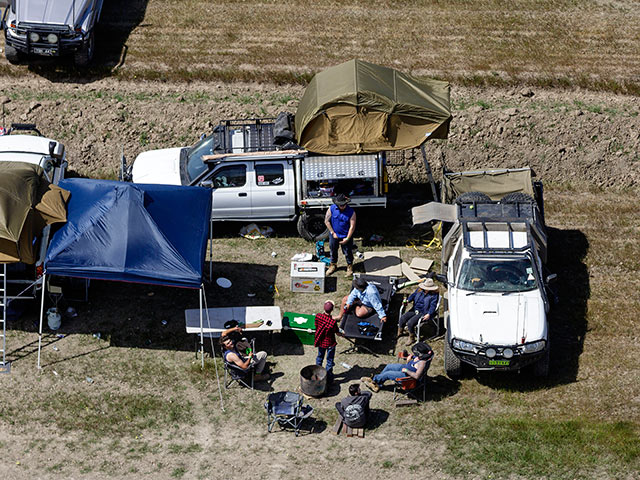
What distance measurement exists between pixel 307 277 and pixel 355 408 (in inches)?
158

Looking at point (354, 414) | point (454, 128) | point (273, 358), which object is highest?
point (454, 128)

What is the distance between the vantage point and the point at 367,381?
15.3 meters

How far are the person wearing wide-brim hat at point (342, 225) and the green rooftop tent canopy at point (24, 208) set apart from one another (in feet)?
16.9

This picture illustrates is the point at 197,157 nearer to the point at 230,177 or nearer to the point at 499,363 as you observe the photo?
the point at 230,177

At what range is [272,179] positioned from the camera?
1881cm

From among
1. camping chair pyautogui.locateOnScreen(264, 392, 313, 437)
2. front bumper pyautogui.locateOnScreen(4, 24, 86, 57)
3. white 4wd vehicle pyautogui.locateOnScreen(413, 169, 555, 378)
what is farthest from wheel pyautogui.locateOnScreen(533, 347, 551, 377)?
front bumper pyautogui.locateOnScreen(4, 24, 86, 57)

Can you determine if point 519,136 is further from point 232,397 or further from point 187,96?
point 232,397

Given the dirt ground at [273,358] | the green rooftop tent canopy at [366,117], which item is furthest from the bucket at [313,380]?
the green rooftop tent canopy at [366,117]

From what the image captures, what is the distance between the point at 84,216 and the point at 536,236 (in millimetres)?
8386

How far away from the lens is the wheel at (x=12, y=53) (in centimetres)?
2330

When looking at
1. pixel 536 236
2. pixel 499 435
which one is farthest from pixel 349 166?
pixel 499 435

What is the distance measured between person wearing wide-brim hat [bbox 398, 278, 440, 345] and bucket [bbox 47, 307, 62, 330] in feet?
20.8

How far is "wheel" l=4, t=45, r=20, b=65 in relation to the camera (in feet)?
76.4

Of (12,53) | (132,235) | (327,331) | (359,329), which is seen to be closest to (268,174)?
(132,235)
